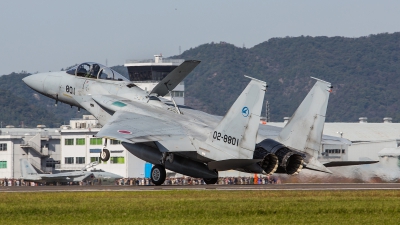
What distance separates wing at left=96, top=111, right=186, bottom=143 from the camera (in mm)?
27781

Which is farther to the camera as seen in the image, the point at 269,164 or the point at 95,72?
the point at 95,72

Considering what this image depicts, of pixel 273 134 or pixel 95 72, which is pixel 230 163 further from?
pixel 95 72

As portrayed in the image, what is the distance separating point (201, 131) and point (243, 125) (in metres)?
3.02

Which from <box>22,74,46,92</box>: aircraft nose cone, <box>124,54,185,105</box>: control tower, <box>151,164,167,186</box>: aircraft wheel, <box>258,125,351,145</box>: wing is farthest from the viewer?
<box>124,54,185,105</box>: control tower

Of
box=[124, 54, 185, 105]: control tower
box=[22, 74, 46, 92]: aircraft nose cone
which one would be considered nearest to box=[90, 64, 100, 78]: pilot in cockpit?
box=[22, 74, 46, 92]: aircraft nose cone

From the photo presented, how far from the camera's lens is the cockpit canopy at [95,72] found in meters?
34.2

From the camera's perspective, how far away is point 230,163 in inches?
1093

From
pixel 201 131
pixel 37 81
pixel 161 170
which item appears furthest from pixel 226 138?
pixel 37 81

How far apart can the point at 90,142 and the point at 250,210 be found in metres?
71.4

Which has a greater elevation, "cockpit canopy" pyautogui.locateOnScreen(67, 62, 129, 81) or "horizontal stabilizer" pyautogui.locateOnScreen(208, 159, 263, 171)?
"cockpit canopy" pyautogui.locateOnScreen(67, 62, 129, 81)

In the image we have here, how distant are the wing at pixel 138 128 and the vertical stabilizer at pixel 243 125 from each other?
7.18ft

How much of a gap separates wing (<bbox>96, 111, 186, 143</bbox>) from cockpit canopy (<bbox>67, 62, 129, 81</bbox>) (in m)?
3.19

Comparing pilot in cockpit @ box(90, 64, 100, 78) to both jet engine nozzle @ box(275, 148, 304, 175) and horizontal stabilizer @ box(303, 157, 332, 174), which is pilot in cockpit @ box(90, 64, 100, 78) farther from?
horizontal stabilizer @ box(303, 157, 332, 174)

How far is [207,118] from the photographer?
32.0m
